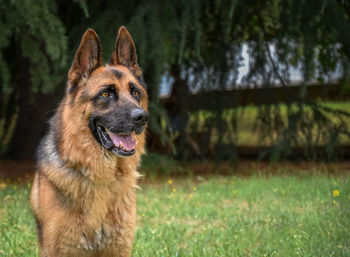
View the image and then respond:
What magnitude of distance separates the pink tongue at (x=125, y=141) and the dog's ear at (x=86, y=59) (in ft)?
1.88

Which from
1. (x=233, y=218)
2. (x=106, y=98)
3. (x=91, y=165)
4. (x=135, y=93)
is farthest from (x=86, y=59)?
(x=233, y=218)

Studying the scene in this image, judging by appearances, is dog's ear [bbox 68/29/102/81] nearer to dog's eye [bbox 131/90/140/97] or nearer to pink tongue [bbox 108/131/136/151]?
dog's eye [bbox 131/90/140/97]

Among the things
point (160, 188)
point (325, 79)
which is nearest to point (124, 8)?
point (160, 188)

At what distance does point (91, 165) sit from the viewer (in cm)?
342

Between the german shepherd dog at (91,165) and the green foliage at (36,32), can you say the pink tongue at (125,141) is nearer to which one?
the german shepherd dog at (91,165)

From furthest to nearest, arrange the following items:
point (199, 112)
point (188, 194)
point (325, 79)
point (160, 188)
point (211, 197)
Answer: point (199, 112), point (325, 79), point (160, 188), point (188, 194), point (211, 197)

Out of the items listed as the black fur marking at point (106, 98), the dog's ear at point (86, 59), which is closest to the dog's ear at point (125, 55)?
the dog's ear at point (86, 59)

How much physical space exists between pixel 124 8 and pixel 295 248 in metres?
5.08

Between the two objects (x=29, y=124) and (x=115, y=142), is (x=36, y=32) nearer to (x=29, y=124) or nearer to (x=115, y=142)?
(x=115, y=142)

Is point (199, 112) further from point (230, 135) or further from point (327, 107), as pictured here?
point (327, 107)

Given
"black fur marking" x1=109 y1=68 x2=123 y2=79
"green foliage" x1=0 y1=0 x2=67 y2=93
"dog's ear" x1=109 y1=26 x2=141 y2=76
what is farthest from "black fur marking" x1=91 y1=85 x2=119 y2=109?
"green foliage" x1=0 y1=0 x2=67 y2=93

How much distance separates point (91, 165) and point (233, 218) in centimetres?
285

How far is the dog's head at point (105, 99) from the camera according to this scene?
3.34m

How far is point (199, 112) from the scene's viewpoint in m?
9.09
